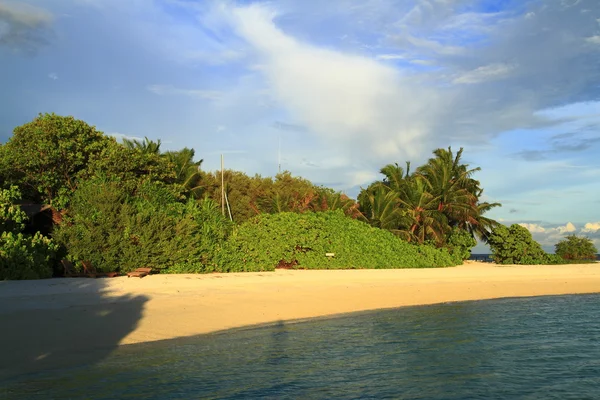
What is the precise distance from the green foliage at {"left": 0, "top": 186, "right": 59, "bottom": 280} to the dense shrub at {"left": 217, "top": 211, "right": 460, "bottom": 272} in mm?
6667

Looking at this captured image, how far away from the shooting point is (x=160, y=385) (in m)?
7.29

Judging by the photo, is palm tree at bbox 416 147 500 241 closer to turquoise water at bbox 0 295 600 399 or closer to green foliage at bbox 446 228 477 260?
green foliage at bbox 446 228 477 260

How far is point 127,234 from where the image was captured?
18.1 metres

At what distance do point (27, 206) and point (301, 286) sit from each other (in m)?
11.0

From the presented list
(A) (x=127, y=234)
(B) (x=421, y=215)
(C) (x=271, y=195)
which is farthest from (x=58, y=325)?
(B) (x=421, y=215)

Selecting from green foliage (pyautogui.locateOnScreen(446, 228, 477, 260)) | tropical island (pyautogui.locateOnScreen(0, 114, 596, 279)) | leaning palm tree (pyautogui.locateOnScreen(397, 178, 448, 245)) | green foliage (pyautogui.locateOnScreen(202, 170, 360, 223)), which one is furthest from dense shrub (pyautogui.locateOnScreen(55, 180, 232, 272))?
green foliage (pyautogui.locateOnScreen(446, 228, 477, 260))

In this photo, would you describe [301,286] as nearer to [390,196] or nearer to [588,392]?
[588,392]

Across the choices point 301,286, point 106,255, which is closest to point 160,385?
point 301,286

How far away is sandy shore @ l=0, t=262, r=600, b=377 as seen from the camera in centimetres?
927

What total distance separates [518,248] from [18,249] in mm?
30089

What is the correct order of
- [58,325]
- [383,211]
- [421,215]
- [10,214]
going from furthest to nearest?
[421,215], [383,211], [10,214], [58,325]

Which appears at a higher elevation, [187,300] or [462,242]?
[462,242]

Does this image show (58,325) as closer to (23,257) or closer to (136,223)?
(23,257)

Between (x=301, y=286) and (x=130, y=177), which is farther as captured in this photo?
(x=130, y=177)
